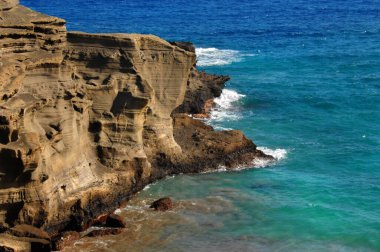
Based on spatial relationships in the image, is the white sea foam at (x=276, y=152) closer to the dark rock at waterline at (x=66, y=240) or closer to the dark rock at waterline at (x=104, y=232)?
the dark rock at waterline at (x=104, y=232)

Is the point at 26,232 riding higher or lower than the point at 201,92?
lower

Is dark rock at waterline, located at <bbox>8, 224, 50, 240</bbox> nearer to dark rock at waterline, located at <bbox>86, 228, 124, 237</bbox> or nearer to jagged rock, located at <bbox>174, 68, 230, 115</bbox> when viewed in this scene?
dark rock at waterline, located at <bbox>86, 228, 124, 237</bbox>

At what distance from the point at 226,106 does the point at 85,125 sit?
78.1 feet

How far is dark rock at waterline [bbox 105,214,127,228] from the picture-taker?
3238 cm

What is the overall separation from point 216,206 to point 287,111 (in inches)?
876

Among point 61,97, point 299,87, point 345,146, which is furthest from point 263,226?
point 299,87

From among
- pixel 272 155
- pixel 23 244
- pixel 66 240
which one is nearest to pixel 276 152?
pixel 272 155

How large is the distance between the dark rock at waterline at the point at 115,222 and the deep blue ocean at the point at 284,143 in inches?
29.4

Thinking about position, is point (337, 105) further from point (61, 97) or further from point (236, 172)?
point (61, 97)

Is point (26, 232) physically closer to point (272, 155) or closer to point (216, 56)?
point (272, 155)

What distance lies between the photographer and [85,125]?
3506cm

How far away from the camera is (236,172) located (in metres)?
40.7

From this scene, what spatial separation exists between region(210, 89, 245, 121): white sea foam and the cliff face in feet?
32.8

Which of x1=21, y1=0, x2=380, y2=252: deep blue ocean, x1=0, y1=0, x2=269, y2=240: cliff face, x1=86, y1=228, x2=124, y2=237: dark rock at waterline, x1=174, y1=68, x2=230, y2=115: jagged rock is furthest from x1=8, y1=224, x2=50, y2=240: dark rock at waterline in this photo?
x1=174, y1=68, x2=230, y2=115: jagged rock
